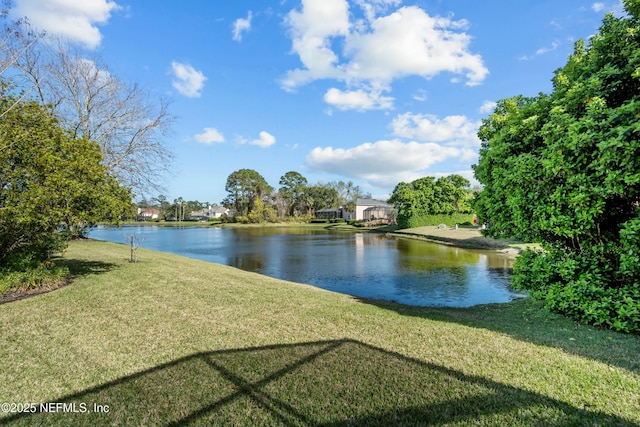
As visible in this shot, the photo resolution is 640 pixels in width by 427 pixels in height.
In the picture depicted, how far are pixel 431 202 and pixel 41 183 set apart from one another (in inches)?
1694

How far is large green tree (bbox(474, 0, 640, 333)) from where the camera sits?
4340 mm

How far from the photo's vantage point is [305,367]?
353 centimetres

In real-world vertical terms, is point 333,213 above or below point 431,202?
below

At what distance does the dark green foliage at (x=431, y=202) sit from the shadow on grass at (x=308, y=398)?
41752 millimetres

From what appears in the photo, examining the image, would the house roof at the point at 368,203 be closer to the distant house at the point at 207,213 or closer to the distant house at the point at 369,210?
the distant house at the point at 369,210

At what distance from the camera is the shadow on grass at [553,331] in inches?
150

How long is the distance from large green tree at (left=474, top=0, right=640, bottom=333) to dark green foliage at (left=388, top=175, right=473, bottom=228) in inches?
1508

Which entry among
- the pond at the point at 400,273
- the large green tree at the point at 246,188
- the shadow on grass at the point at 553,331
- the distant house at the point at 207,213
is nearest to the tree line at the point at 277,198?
the large green tree at the point at 246,188

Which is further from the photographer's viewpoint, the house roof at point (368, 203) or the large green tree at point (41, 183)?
the house roof at point (368, 203)

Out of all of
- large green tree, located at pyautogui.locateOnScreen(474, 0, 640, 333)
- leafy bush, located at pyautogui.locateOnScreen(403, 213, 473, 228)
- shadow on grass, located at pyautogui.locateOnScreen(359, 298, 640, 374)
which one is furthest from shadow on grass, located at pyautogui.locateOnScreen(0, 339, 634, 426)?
leafy bush, located at pyautogui.locateOnScreen(403, 213, 473, 228)

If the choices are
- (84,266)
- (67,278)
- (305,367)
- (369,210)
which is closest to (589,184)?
(305,367)

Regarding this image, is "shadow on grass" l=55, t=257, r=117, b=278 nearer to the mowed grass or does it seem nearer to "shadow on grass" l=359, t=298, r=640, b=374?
the mowed grass

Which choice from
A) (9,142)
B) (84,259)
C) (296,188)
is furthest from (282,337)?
(296,188)

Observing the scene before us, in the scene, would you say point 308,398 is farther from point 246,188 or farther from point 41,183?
point 246,188
